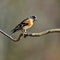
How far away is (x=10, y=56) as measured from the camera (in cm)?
968

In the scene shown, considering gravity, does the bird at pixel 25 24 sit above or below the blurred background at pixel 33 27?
below

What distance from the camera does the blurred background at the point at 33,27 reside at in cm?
973

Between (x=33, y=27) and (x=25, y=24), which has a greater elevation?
(x=33, y=27)

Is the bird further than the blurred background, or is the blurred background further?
the blurred background

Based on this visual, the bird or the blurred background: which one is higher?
the blurred background

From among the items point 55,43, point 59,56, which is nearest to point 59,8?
point 55,43

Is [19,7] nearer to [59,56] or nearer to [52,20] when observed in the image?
[52,20]

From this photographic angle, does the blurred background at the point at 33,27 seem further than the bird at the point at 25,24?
Yes

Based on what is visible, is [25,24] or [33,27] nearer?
[25,24]

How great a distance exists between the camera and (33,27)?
30.7 ft

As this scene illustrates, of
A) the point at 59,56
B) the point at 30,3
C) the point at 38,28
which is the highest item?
the point at 30,3

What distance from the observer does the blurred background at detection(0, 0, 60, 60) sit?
9727 millimetres

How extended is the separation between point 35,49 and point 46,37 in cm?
43

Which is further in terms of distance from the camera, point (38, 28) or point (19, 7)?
point (19, 7)
